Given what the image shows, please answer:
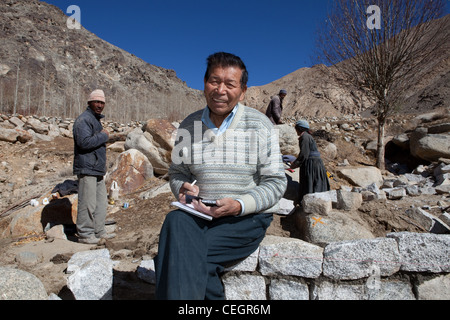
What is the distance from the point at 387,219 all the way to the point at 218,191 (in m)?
2.97

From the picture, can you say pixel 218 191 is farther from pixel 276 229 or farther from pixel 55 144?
pixel 55 144

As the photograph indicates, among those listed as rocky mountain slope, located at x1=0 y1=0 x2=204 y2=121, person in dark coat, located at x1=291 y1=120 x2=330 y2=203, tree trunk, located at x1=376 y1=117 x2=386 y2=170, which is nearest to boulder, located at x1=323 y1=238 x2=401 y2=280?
person in dark coat, located at x1=291 y1=120 x2=330 y2=203

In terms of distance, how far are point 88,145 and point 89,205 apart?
810 millimetres

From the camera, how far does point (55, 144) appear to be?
10.5 metres

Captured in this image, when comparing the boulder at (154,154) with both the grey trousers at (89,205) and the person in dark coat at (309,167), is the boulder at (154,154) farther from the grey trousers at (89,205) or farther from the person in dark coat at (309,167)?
A: the person in dark coat at (309,167)

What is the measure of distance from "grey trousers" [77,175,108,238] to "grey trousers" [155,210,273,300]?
2726 millimetres

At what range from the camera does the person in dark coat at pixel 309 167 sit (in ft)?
17.1

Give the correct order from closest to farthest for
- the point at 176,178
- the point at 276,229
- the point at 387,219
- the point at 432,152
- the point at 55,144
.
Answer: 1. the point at 176,178
2. the point at 387,219
3. the point at 276,229
4. the point at 432,152
5. the point at 55,144

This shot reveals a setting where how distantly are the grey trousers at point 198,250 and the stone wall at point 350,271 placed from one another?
0.21 m

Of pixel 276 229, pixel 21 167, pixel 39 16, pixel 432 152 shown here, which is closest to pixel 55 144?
pixel 21 167

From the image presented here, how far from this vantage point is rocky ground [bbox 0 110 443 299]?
2.76 meters

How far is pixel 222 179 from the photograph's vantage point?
1855mm

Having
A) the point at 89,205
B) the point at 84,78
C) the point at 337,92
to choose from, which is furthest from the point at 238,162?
the point at 84,78

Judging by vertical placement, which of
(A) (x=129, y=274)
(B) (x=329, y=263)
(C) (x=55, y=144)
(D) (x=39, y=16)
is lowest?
(A) (x=129, y=274)
